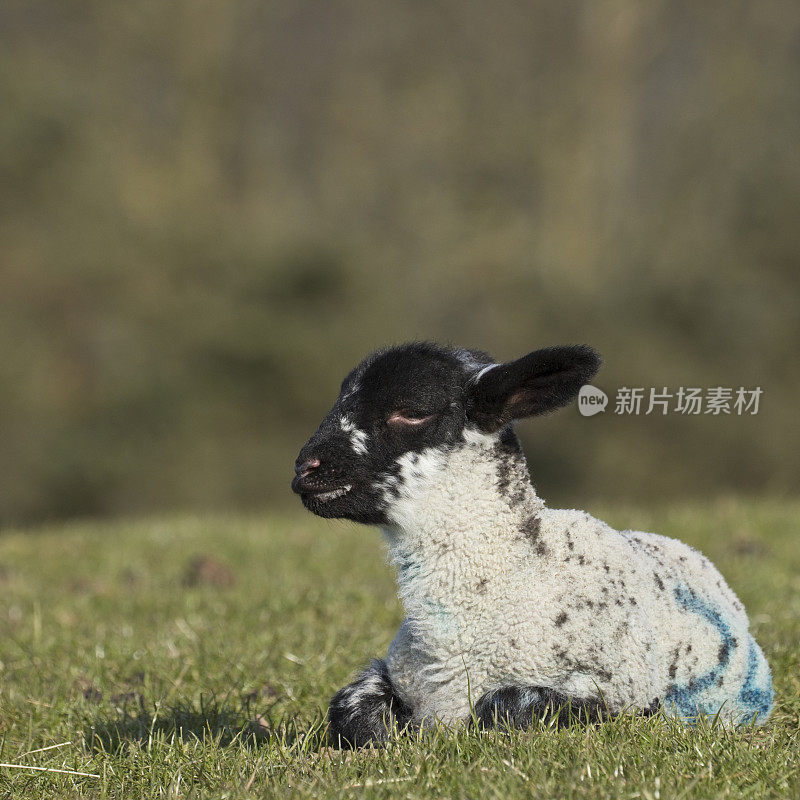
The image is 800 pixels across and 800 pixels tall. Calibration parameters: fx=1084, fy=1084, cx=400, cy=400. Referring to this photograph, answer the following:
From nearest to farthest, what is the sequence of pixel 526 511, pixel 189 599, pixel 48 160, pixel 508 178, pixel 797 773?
pixel 797 773
pixel 526 511
pixel 189 599
pixel 48 160
pixel 508 178

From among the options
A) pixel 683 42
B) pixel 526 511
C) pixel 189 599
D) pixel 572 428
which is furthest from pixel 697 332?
pixel 526 511

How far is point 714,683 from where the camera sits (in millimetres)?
4066

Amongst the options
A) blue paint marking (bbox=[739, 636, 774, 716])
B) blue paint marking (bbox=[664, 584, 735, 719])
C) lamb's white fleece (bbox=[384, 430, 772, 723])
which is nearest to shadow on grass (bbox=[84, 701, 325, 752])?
lamb's white fleece (bbox=[384, 430, 772, 723])

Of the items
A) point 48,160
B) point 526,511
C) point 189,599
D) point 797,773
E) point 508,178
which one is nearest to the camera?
point 797,773

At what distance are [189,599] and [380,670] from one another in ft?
12.5

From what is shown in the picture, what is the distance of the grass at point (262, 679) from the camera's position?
336 centimetres

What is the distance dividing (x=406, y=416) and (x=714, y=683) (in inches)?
60.7

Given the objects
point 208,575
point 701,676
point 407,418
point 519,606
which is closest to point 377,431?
point 407,418

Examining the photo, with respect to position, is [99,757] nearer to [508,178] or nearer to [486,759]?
[486,759]

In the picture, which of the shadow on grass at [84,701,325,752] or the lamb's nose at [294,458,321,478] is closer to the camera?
the lamb's nose at [294,458,321,478]

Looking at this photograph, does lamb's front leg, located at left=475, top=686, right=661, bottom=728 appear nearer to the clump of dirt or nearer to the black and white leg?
the black and white leg

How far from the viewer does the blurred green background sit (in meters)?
20.0

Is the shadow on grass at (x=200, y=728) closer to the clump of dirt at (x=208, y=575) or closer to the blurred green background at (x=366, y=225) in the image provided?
the clump of dirt at (x=208, y=575)

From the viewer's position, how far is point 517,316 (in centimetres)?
2161
